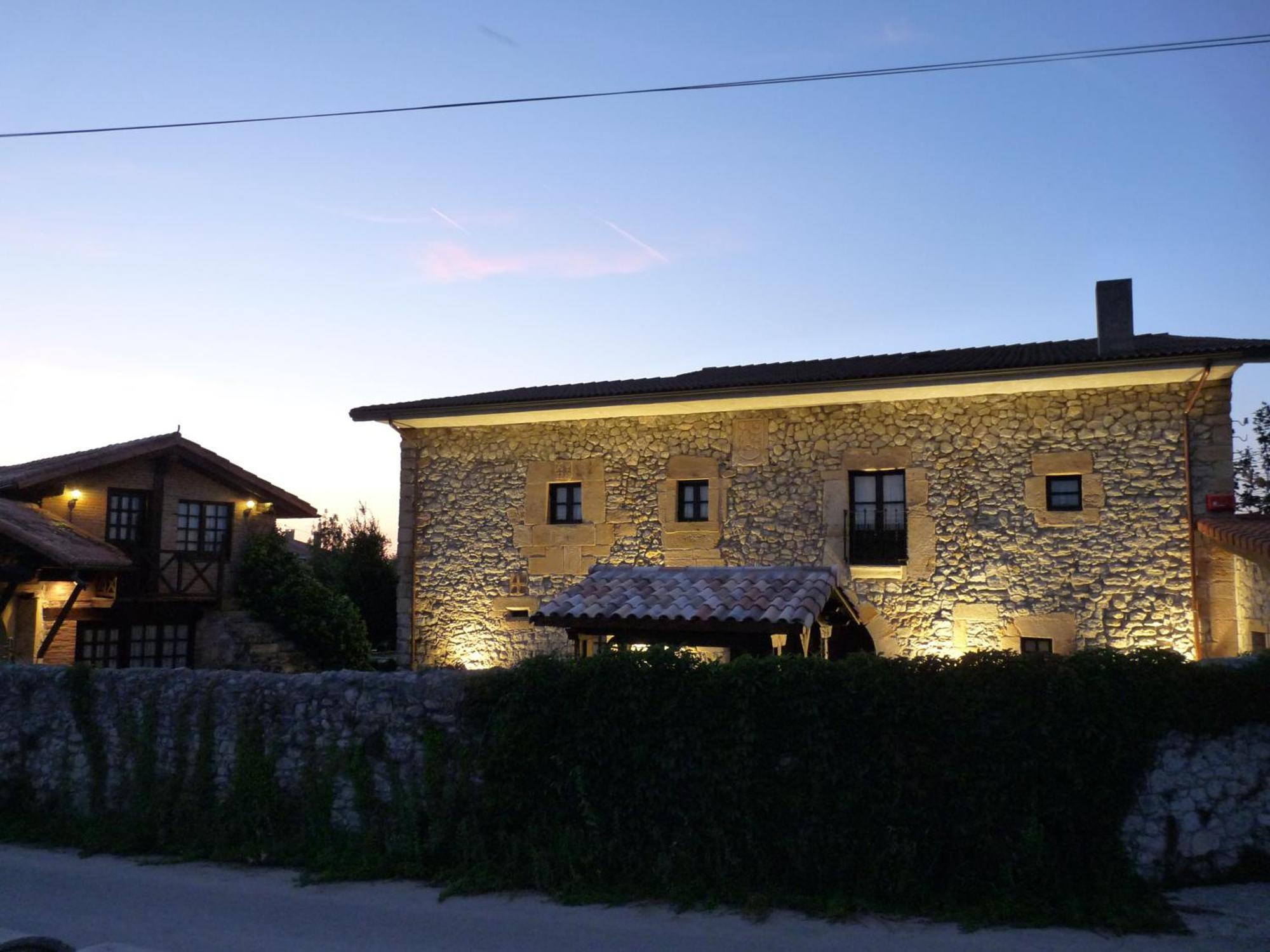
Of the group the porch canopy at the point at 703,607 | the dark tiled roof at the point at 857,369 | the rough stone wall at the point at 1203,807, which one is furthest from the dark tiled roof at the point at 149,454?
the rough stone wall at the point at 1203,807

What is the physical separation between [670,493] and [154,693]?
289 inches

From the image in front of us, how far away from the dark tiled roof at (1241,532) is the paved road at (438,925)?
350 cm

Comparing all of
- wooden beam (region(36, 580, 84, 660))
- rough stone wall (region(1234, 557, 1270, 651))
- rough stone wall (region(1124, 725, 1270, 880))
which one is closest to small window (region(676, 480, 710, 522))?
rough stone wall (region(1234, 557, 1270, 651))

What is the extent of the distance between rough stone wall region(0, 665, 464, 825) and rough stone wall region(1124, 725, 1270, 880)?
4711 mm

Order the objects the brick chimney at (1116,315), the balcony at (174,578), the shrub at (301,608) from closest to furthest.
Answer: the brick chimney at (1116,315) → the balcony at (174,578) → the shrub at (301,608)

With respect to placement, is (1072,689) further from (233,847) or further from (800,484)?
(800,484)

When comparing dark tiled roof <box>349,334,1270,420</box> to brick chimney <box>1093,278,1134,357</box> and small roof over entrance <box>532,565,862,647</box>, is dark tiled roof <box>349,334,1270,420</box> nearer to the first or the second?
brick chimney <box>1093,278,1134,357</box>

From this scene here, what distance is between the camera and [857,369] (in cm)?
1362

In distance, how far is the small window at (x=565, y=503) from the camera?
46.3 feet

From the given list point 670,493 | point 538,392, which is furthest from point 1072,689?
point 538,392

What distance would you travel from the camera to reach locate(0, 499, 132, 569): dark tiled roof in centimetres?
1265

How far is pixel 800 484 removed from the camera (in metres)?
12.8

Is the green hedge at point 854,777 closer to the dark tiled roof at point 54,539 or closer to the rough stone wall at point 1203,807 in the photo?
the rough stone wall at point 1203,807

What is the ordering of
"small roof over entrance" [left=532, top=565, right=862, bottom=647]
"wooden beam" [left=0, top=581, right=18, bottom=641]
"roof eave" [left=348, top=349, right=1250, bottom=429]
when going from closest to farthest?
"small roof over entrance" [left=532, top=565, right=862, bottom=647] < "roof eave" [left=348, top=349, right=1250, bottom=429] < "wooden beam" [left=0, top=581, right=18, bottom=641]
